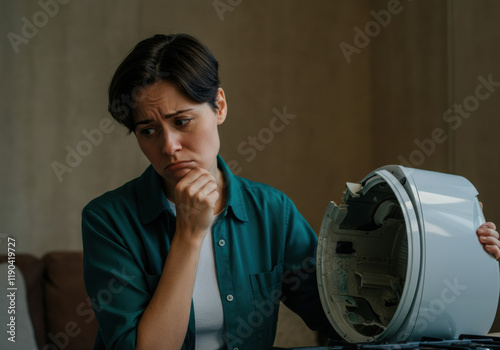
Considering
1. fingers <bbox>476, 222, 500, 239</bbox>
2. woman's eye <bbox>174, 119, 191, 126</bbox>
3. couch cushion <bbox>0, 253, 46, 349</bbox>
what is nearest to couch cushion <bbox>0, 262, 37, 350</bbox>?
couch cushion <bbox>0, 253, 46, 349</bbox>

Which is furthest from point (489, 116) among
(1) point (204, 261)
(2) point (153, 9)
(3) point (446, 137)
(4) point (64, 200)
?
(4) point (64, 200)

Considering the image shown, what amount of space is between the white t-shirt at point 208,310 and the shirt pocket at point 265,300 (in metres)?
0.09

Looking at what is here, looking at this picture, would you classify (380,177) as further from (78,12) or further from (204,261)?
(78,12)

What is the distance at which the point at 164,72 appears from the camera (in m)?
1.10

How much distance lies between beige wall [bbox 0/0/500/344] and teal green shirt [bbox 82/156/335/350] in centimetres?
96

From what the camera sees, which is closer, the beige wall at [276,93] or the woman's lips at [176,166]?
the woman's lips at [176,166]

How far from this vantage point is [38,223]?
2402 mm

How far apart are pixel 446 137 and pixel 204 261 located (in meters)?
1.32

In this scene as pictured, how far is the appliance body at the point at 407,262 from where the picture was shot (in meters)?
0.92

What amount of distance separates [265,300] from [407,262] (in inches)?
16.5

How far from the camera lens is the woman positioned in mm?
1057

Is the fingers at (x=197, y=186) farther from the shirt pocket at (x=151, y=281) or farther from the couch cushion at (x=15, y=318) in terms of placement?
the couch cushion at (x=15, y=318)

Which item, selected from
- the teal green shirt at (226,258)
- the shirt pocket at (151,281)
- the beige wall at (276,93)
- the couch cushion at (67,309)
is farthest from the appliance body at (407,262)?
the couch cushion at (67,309)

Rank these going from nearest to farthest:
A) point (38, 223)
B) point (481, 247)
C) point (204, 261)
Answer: point (481, 247), point (204, 261), point (38, 223)
